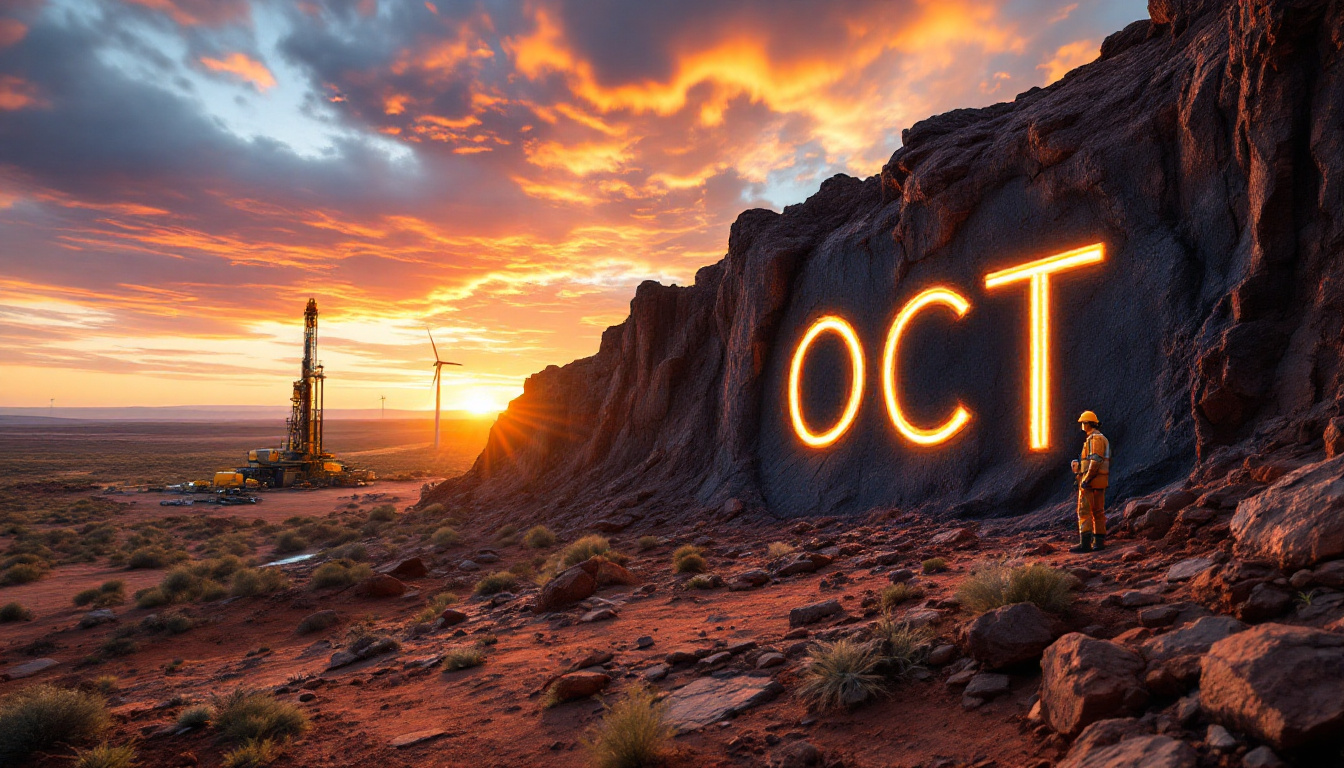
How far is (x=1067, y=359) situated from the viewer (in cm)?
1435

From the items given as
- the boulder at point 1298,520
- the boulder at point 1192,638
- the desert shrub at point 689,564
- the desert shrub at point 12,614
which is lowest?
the desert shrub at point 12,614

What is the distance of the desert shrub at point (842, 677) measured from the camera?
20.4ft

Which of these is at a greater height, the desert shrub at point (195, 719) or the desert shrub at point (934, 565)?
the desert shrub at point (934, 565)

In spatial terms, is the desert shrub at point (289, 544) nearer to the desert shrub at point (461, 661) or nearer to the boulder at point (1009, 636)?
the desert shrub at point (461, 661)

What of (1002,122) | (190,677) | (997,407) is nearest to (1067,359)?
(997,407)

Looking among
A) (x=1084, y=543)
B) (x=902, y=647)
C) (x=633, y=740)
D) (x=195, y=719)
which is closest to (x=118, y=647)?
(x=195, y=719)

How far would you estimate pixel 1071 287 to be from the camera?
47.9 ft

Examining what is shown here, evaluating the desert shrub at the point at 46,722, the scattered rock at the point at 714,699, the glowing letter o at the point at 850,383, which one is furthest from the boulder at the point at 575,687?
the glowing letter o at the point at 850,383

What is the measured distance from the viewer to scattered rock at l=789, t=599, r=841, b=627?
8.80m

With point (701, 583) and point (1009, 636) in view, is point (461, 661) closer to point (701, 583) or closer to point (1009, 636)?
point (701, 583)

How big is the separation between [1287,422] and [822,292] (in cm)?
1324

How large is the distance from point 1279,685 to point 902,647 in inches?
131

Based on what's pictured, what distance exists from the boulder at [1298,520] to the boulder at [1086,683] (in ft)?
5.85

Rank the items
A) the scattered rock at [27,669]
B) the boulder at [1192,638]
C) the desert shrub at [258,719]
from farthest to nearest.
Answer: the scattered rock at [27,669], the desert shrub at [258,719], the boulder at [1192,638]
